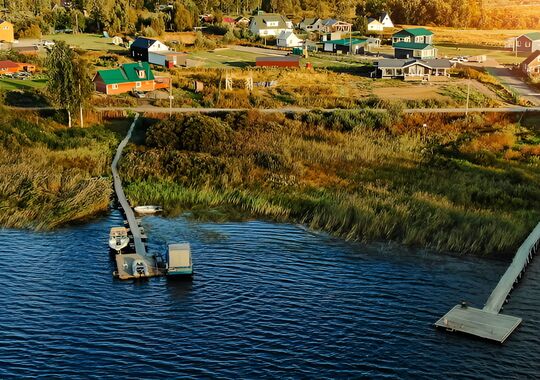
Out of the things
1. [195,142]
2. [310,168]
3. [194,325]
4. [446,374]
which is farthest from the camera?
[195,142]

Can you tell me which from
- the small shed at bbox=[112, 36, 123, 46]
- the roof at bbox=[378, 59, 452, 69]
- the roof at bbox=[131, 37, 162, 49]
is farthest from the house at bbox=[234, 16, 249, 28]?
the roof at bbox=[378, 59, 452, 69]

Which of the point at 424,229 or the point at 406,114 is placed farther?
the point at 406,114

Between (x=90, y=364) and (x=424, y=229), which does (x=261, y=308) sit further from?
(x=424, y=229)

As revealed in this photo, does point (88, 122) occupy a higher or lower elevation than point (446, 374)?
higher

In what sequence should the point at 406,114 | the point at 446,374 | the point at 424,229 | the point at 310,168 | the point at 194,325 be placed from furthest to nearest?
the point at 406,114
the point at 310,168
the point at 424,229
the point at 194,325
the point at 446,374

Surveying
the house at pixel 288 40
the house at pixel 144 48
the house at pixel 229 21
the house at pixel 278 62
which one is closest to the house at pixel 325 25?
the house at pixel 288 40

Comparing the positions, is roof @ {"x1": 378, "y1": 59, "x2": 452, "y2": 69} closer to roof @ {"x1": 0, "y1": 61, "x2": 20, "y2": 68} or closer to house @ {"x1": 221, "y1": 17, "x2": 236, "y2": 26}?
roof @ {"x1": 0, "y1": 61, "x2": 20, "y2": 68}

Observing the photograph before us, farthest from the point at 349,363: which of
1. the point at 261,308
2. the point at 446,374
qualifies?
the point at 261,308
